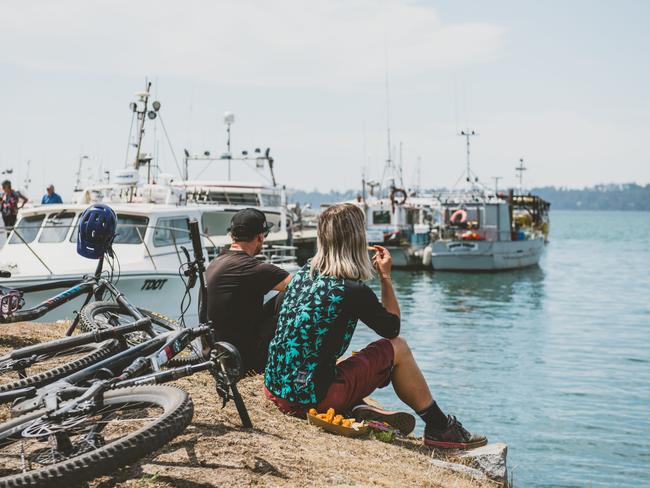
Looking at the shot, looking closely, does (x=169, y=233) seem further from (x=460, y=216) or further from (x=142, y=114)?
(x=460, y=216)

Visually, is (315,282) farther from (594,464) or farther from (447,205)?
(447,205)

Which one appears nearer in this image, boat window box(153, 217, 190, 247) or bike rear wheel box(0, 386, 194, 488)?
bike rear wheel box(0, 386, 194, 488)

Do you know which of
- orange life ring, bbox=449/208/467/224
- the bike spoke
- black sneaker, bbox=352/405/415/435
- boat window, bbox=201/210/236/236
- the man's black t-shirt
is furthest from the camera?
orange life ring, bbox=449/208/467/224

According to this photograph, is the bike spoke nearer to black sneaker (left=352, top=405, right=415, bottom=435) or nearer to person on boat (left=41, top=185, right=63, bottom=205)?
black sneaker (left=352, top=405, right=415, bottom=435)

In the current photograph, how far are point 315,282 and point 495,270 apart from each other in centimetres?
3756

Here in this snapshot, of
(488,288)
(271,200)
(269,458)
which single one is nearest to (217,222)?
(271,200)

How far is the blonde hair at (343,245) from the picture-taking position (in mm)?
5348

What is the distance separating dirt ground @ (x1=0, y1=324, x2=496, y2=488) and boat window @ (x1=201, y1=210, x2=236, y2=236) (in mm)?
19686

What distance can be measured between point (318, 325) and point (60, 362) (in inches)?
70.4

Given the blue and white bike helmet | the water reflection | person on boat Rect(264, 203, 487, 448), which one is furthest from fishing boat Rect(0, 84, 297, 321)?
the water reflection

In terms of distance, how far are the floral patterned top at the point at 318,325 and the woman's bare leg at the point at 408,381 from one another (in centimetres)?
19

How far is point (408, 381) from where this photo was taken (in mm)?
5570

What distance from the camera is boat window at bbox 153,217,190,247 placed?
15297 mm

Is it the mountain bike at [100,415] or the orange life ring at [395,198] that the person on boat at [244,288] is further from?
the orange life ring at [395,198]
